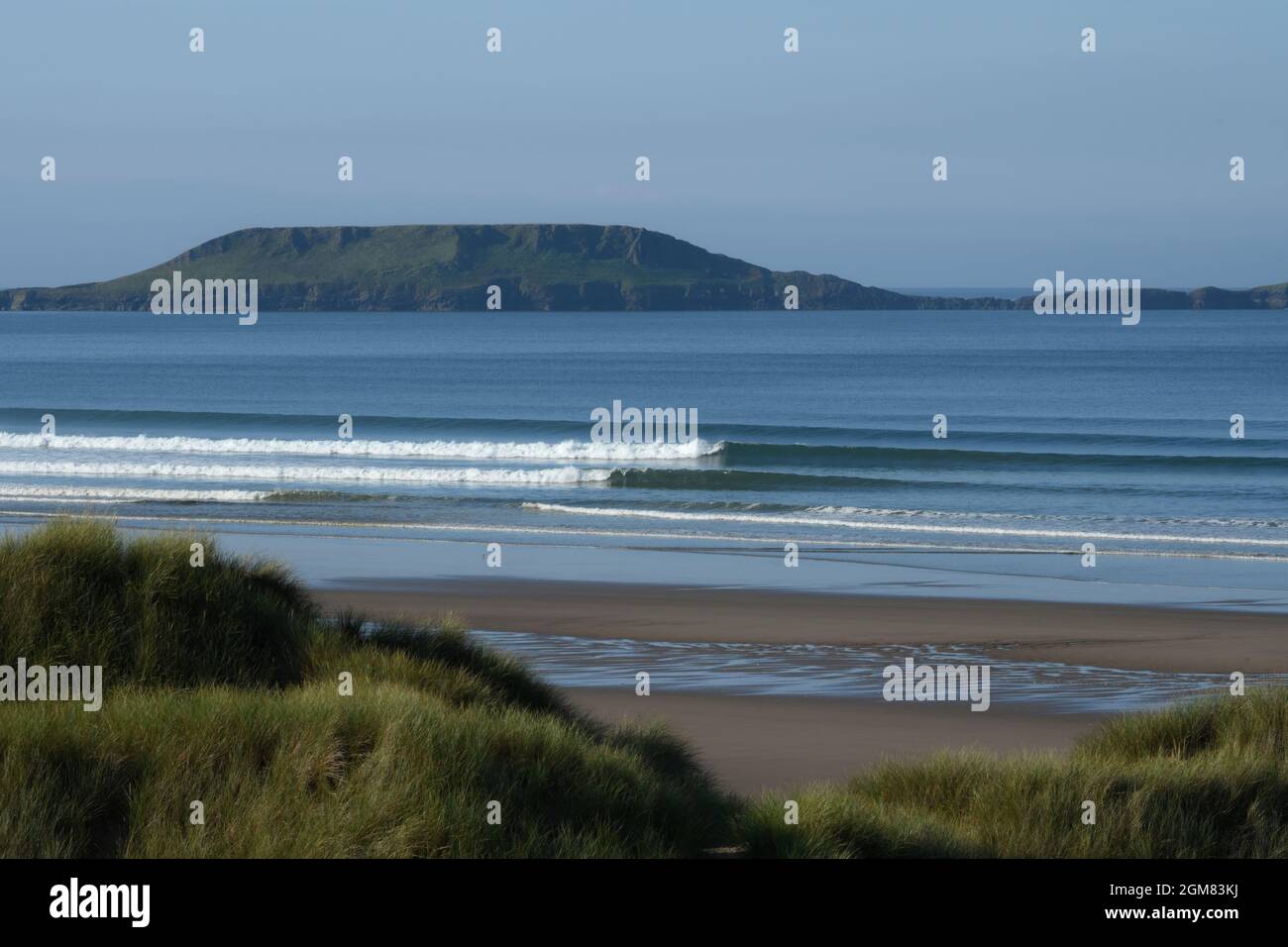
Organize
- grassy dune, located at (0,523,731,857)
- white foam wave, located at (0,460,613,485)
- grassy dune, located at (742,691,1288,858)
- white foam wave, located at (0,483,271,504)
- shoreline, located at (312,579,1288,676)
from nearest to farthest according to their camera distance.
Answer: grassy dune, located at (0,523,731,857) → grassy dune, located at (742,691,1288,858) → shoreline, located at (312,579,1288,676) → white foam wave, located at (0,483,271,504) → white foam wave, located at (0,460,613,485)

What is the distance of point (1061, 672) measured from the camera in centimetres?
1341

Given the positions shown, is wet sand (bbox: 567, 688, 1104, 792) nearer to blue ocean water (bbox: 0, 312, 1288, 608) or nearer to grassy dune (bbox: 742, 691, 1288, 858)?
grassy dune (bbox: 742, 691, 1288, 858)

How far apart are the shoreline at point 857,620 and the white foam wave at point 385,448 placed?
66.0 ft

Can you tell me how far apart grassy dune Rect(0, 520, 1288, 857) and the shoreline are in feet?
16.8

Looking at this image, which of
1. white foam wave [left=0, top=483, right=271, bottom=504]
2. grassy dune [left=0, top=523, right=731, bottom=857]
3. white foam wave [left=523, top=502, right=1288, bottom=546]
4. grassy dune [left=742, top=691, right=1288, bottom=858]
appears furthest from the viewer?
white foam wave [left=0, top=483, right=271, bottom=504]

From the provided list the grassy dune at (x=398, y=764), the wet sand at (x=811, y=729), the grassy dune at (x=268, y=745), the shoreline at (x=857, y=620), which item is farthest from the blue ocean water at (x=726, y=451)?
the grassy dune at (x=268, y=745)

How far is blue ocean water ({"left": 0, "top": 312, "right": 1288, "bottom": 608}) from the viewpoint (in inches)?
992

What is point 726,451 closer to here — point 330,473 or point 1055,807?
point 330,473

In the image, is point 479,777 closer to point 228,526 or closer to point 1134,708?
point 1134,708

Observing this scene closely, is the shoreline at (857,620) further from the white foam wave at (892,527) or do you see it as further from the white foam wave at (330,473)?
the white foam wave at (330,473)

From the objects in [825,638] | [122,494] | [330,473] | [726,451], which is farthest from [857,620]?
[726,451]

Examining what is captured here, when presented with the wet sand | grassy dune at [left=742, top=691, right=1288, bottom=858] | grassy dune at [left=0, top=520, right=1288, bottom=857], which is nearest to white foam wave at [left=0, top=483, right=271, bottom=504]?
the wet sand

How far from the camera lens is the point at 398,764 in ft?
20.9

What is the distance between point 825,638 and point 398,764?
30.7 ft
